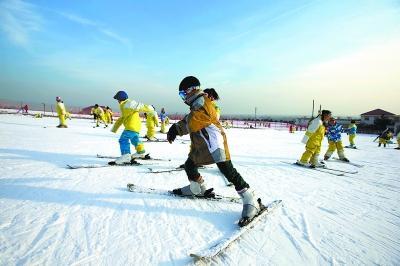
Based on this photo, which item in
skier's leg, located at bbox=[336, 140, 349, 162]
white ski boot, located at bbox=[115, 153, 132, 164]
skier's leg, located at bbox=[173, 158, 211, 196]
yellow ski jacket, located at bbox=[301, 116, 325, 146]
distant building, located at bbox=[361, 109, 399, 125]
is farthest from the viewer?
distant building, located at bbox=[361, 109, 399, 125]

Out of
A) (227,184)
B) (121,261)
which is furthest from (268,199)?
(121,261)

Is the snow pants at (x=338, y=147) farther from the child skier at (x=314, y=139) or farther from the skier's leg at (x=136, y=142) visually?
the skier's leg at (x=136, y=142)

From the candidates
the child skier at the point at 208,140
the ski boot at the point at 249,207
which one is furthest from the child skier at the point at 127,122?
the ski boot at the point at 249,207

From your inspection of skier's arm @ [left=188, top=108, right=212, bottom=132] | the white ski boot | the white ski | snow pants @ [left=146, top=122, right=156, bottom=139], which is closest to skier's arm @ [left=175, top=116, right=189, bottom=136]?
skier's arm @ [left=188, top=108, right=212, bottom=132]

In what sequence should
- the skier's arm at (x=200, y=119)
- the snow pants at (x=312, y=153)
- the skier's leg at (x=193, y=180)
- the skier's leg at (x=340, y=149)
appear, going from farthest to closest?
the skier's leg at (x=340, y=149), the snow pants at (x=312, y=153), the skier's leg at (x=193, y=180), the skier's arm at (x=200, y=119)

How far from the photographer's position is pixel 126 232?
2.50m

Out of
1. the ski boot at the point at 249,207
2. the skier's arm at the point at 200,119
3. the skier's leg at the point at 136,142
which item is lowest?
the ski boot at the point at 249,207

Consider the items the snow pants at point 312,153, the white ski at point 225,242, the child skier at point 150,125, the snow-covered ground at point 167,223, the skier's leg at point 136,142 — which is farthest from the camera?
the child skier at point 150,125

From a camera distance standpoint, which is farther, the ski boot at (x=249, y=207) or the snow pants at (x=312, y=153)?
the snow pants at (x=312, y=153)

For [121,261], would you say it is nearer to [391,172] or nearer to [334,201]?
[334,201]

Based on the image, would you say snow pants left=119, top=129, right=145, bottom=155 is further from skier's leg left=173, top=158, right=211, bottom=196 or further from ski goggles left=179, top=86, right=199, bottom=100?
ski goggles left=179, top=86, right=199, bottom=100

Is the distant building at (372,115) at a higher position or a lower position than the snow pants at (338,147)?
higher

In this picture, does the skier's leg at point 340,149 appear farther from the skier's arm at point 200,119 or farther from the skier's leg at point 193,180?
the skier's arm at point 200,119

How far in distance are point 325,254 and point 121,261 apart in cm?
190
